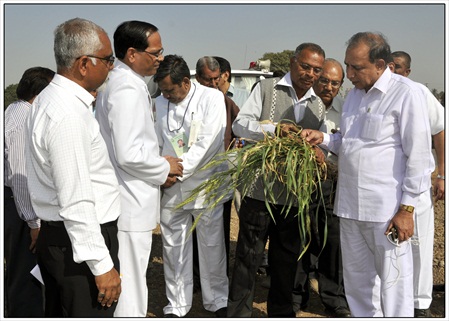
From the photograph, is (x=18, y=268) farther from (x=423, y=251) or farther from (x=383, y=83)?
(x=423, y=251)

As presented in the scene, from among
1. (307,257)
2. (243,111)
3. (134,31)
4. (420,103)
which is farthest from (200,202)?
(420,103)

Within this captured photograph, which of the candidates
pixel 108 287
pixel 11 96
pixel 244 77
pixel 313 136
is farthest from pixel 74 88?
pixel 244 77

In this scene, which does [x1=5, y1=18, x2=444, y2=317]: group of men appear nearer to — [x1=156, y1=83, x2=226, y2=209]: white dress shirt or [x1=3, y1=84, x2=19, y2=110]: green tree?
[x1=156, y1=83, x2=226, y2=209]: white dress shirt

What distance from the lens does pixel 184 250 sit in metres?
4.86

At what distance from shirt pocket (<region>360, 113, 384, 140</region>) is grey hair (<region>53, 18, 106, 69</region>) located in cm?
178

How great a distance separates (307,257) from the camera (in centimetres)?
514

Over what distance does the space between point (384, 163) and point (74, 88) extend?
2.00m

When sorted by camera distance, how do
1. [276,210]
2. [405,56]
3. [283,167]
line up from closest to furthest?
[283,167], [276,210], [405,56]

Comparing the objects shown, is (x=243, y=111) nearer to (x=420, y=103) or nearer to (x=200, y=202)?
(x=200, y=202)

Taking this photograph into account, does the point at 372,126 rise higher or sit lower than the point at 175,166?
higher

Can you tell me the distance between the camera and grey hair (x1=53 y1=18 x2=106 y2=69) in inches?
111

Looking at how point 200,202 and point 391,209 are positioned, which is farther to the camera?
point 200,202

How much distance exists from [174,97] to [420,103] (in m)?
1.98

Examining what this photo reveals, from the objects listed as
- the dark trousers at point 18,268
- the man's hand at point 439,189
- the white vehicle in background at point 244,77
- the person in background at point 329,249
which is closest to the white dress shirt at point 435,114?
the man's hand at point 439,189
